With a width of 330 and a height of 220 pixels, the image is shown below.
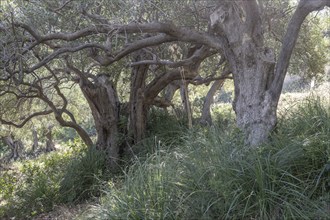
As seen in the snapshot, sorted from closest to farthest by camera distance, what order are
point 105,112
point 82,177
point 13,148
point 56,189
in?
point 56,189 → point 82,177 → point 105,112 → point 13,148

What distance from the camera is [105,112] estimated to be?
10539mm

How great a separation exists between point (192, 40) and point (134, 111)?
4385 millimetres

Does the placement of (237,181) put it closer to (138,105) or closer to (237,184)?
(237,184)

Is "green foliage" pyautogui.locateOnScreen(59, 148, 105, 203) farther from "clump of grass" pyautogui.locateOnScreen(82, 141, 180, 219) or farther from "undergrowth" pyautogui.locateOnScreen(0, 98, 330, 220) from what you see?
"undergrowth" pyautogui.locateOnScreen(0, 98, 330, 220)

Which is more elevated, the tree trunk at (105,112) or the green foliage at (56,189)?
the tree trunk at (105,112)

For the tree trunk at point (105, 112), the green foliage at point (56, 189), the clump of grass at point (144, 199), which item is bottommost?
the green foliage at point (56, 189)

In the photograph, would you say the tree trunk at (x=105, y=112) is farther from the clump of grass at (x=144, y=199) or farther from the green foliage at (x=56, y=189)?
the clump of grass at (x=144, y=199)

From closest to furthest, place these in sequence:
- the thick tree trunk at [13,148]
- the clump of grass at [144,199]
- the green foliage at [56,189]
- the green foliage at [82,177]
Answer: the clump of grass at [144,199] → the green foliage at [56,189] → the green foliage at [82,177] → the thick tree trunk at [13,148]

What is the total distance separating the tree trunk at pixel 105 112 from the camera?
10.3 metres

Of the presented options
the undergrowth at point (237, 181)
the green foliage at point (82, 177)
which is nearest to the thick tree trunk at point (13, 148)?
the green foliage at point (82, 177)

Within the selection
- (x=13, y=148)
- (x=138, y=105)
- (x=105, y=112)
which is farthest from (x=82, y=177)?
(x=13, y=148)

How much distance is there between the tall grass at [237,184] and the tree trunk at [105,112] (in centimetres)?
552

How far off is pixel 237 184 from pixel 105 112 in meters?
6.82

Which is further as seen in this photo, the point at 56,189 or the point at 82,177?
the point at 82,177
